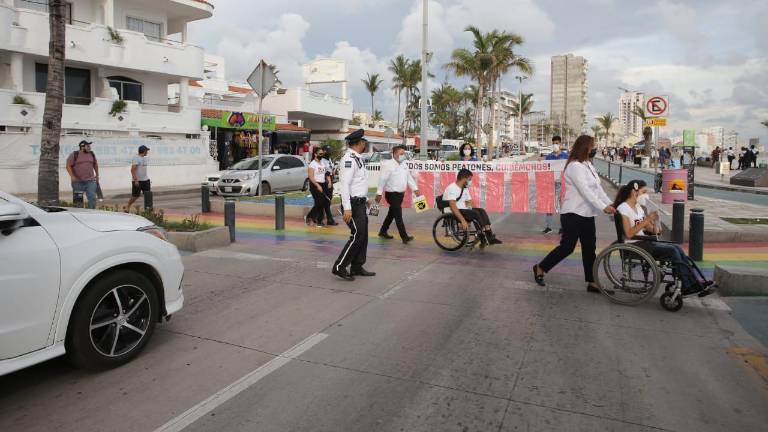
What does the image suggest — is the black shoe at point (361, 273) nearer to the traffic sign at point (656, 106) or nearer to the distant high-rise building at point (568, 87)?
the traffic sign at point (656, 106)

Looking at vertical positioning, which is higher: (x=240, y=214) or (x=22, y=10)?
(x=22, y=10)

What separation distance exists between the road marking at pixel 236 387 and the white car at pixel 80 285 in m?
1.00

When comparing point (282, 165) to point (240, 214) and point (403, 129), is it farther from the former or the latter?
point (403, 129)

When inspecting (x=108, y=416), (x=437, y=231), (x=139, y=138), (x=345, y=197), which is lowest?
(x=108, y=416)

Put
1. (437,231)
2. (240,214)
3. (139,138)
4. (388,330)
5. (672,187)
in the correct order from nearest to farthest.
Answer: (388,330)
(437,231)
(240,214)
(672,187)
(139,138)

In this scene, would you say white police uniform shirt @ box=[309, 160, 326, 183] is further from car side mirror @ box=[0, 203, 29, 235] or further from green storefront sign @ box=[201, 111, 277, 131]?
green storefront sign @ box=[201, 111, 277, 131]

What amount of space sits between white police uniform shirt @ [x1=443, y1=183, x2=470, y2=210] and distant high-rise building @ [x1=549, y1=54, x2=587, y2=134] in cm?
14489

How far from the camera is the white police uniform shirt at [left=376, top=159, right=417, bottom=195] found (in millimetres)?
10344

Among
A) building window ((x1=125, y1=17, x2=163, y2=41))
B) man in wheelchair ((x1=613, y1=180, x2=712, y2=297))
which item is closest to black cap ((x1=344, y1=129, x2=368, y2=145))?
man in wheelchair ((x1=613, y1=180, x2=712, y2=297))

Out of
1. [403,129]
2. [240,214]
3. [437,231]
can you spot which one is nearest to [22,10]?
[240,214]

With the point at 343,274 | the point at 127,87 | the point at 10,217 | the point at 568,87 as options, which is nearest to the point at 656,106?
the point at 343,274

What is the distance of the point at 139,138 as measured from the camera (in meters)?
23.7

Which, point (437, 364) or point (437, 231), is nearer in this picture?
point (437, 364)

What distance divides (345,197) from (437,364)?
307cm
